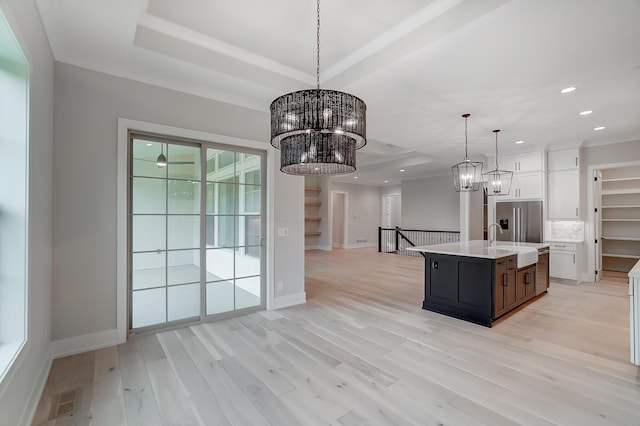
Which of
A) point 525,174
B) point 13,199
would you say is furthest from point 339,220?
point 13,199

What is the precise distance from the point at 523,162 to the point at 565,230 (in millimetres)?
1616

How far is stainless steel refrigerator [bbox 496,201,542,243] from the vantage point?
6195 mm

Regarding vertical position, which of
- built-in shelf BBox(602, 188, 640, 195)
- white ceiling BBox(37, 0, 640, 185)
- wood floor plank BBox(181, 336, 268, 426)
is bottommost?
wood floor plank BBox(181, 336, 268, 426)

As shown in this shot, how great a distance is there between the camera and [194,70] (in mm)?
3141

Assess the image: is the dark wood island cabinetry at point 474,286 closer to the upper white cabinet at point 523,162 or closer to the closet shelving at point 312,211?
the upper white cabinet at point 523,162

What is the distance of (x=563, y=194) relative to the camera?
6.07 metres

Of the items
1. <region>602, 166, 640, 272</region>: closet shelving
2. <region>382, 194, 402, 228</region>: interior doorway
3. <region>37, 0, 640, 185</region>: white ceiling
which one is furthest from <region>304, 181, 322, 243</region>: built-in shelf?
<region>602, 166, 640, 272</region>: closet shelving

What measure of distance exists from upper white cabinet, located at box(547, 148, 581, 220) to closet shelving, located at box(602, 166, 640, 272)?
5.30ft

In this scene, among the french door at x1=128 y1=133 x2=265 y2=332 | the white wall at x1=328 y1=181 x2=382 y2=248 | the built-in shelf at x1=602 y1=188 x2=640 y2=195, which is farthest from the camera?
the white wall at x1=328 y1=181 x2=382 y2=248

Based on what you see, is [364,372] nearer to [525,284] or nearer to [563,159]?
[525,284]

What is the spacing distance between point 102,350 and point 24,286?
4.41ft

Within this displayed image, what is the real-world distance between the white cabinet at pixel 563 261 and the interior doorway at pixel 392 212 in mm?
8055

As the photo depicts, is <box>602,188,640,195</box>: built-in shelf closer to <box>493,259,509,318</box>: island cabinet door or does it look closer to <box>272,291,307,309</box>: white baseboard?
<box>493,259,509,318</box>: island cabinet door

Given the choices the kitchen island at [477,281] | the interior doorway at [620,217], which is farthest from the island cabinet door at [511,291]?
the interior doorway at [620,217]
